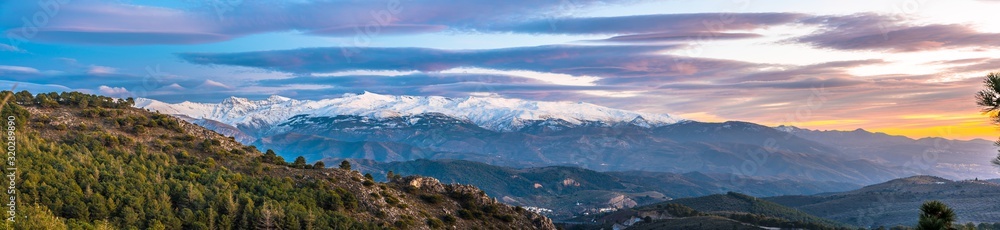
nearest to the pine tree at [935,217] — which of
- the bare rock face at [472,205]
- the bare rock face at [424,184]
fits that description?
the bare rock face at [472,205]

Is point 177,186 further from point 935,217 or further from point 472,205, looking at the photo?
point 935,217

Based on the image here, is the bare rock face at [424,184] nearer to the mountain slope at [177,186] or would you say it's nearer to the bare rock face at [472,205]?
the bare rock face at [472,205]

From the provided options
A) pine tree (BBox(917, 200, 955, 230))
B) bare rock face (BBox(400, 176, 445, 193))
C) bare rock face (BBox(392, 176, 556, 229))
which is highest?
pine tree (BBox(917, 200, 955, 230))

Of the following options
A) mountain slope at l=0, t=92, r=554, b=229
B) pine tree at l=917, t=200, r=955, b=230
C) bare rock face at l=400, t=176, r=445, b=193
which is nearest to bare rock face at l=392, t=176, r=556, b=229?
bare rock face at l=400, t=176, r=445, b=193

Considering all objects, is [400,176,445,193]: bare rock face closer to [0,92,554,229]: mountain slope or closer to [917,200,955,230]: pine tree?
[0,92,554,229]: mountain slope

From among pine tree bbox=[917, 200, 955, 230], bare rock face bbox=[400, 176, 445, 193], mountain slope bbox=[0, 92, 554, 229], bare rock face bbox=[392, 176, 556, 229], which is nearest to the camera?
pine tree bbox=[917, 200, 955, 230]

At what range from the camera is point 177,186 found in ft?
238

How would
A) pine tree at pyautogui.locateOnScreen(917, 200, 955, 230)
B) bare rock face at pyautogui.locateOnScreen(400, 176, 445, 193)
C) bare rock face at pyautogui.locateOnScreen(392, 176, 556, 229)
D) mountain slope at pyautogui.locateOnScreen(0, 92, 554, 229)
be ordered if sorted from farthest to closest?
bare rock face at pyautogui.locateOnScreen(400, 176, 445, 193)
bare rock face at pyautogui.locateOnScreen(392, 176, 556, 229)
mountain slope at pyautogui.locateOnScreen(0, 92, 554, 229)
pine tree at pyautogui.locateOnScreen(917, 200, 955, 230)

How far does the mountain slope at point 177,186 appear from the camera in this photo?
209ft

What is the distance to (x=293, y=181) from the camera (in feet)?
297

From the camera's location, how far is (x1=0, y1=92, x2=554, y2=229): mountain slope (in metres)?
63.8

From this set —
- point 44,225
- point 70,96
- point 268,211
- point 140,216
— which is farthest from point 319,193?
point 70,96

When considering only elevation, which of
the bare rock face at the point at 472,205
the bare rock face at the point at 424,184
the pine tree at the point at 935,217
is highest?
the pine tree at the point at 935,217

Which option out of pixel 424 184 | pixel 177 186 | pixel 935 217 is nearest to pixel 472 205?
pixel 424 184
